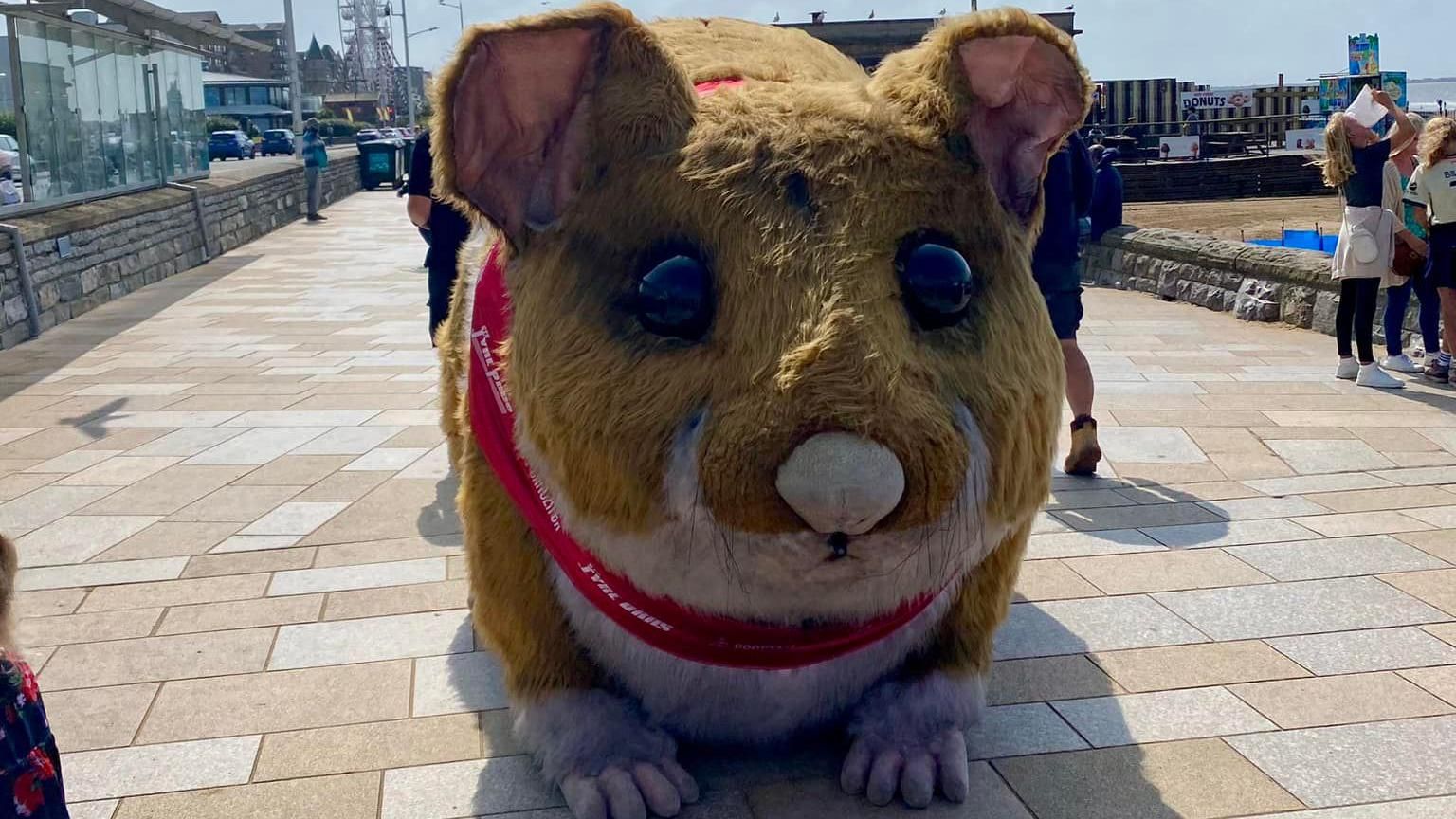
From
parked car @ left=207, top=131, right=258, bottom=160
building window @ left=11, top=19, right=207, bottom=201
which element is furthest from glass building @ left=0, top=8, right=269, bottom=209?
parked car @ left=207, top=131, right=258, bottom=160

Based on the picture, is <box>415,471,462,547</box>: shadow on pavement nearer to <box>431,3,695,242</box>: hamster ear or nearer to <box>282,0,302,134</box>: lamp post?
<box>431,3,695,242</box>: hamster ear

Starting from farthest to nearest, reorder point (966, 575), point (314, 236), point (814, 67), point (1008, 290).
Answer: point (314, 236) → point (814, 67) → point (966, 575) → point (1008, 290)

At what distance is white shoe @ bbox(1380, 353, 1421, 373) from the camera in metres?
8.14

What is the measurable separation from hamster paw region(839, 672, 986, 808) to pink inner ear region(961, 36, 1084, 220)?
1.13 m

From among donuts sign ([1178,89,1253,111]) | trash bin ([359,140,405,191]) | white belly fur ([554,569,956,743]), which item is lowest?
white belly fur ([554,569,956,743])

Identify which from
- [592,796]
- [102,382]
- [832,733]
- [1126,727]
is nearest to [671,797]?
[592,796]

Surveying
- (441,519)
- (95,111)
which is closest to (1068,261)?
(441,519)

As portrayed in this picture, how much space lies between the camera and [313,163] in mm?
23141

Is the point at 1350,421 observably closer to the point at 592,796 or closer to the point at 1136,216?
the point at 592,796

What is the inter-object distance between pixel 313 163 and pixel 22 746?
22.5 m

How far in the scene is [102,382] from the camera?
8531mm

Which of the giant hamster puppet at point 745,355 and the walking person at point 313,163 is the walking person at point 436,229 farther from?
the walking person at point 313,163

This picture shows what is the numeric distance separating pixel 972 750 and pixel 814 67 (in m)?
1.76

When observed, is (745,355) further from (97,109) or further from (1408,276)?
(97,109)
